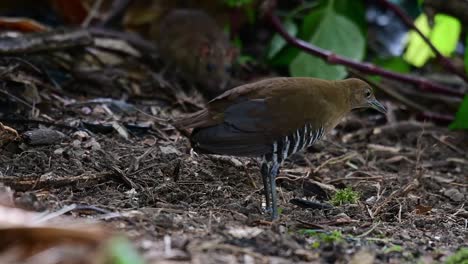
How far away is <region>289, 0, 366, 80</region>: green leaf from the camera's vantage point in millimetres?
7250

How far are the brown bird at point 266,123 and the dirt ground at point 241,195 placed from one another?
31cm

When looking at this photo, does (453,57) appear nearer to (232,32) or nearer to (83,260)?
(232,32)

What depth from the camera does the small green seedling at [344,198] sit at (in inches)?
189

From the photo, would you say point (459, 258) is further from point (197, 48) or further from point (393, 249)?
point (197, 48)

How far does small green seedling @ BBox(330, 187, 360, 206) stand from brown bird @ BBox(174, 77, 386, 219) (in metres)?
0.47

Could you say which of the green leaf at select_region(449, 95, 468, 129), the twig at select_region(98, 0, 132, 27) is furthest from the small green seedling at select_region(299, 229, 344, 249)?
the twig at select_region(98, 0, 132, 27)

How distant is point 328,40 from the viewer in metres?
7.54

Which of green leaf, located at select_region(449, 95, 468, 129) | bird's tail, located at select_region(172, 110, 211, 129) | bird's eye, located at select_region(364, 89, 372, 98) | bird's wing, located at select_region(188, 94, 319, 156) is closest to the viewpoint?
bird's wing, located at select_region(188, 94, 319, 156)

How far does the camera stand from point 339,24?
7617mm

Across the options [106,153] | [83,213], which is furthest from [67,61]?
[83,213]

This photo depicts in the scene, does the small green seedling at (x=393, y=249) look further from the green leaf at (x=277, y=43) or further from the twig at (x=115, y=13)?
the twig at (x=115, y=13)

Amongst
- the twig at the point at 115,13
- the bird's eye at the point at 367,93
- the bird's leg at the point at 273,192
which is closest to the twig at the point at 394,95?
the bird's eye at the point at 367,93

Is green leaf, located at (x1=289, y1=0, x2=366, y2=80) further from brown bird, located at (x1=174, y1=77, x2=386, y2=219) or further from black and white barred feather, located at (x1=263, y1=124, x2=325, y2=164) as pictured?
black and white barred feather, located at (x1=263, y1=124, x2=325, y2=164)

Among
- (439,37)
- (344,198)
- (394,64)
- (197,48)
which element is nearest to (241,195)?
(344,198)
